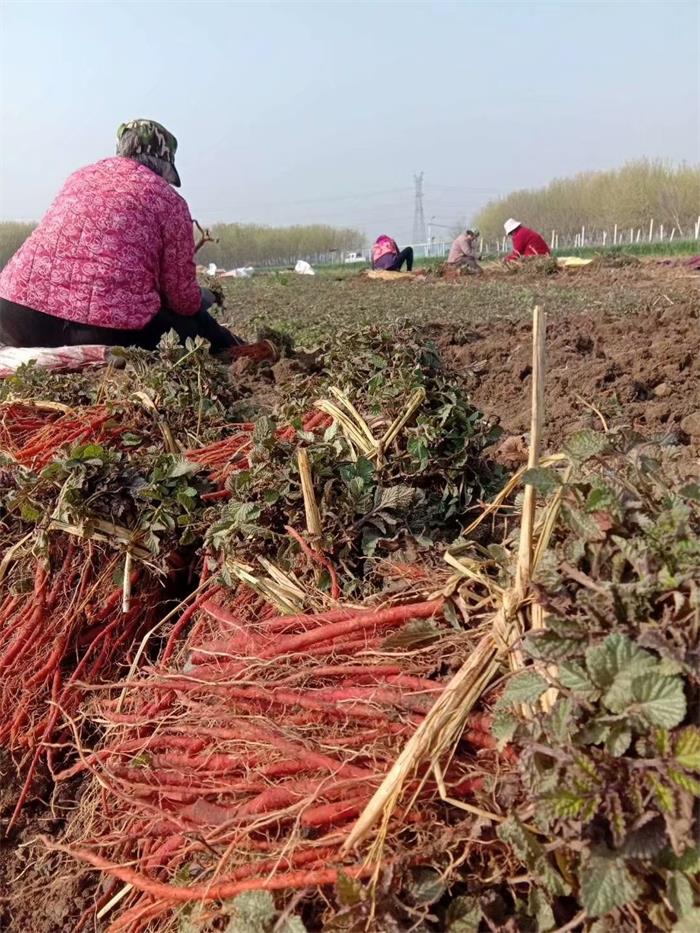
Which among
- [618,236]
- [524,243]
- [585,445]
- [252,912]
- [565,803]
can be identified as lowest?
[252,912]

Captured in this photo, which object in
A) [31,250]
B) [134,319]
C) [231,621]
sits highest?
[31,250]

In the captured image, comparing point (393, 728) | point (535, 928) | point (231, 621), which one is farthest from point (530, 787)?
point (231, 621)

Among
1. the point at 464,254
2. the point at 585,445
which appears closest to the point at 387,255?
the point at 464,254

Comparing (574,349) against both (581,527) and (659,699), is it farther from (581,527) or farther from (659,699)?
(659,699)

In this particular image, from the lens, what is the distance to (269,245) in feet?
249

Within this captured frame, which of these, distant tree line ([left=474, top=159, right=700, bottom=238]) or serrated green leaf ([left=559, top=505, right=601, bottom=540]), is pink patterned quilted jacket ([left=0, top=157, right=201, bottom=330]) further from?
distant tree line ([left=474, top=159, right=700, bottom=238])

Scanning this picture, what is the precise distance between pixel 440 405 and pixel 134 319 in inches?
89.0

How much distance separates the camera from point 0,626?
8.18 ft

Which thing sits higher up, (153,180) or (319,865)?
(153,180)

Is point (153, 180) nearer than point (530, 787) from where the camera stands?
No

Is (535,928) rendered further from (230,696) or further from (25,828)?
(25,828)

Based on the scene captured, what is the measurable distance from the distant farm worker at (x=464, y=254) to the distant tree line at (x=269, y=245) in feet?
164

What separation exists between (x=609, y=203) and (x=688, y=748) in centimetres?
5558

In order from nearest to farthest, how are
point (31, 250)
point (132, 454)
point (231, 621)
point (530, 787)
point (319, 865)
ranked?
point (530, 787), point (319, 865), point (231, 621), point (132, 454), point (31, 250)
